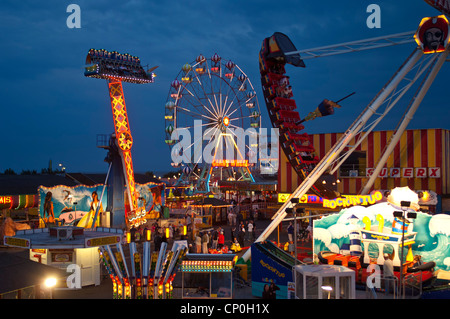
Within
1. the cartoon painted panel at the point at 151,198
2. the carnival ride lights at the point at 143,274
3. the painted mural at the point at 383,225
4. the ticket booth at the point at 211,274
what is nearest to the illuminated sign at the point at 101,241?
the carnival ride lights at the point at 143,274

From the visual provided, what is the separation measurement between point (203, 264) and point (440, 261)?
7.90 metres

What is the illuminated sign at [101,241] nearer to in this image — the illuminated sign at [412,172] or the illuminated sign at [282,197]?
the illuminated sign at [282,197]

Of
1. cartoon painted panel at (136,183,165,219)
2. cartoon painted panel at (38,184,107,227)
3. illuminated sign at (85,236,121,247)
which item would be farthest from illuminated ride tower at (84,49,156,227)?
illuminated sign at (85,236,121,247)

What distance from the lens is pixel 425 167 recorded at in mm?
24141

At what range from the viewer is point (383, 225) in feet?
51.1

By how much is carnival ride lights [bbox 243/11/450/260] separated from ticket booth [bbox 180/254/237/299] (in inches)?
111

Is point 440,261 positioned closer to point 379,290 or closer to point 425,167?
point 379,290

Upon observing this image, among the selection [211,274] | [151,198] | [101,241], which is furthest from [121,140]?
[211,274]

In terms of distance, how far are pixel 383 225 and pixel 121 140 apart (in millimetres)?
15898

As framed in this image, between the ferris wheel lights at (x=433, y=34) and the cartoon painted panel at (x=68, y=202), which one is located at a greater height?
the ferris wheel lights at (x=433, y=34)

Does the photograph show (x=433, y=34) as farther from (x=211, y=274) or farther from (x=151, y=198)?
(x=151, y=198)

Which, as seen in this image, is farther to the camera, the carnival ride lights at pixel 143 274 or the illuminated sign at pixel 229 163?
the illuminated sign at pixel 229 163

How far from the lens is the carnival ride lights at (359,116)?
49.3 feet
